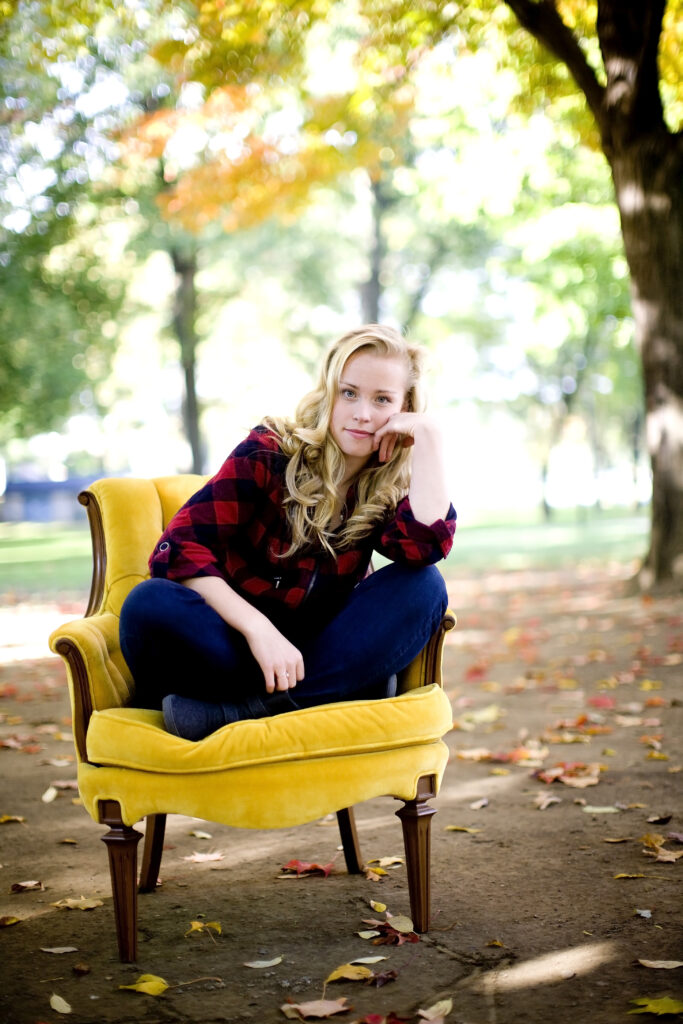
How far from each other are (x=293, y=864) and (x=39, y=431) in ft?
66.9

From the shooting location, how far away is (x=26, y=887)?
320 cm

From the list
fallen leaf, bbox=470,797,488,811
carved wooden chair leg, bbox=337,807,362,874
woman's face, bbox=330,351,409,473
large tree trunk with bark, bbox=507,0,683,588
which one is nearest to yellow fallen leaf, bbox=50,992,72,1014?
carved wooden chair leg, bbox=337,807,362,874

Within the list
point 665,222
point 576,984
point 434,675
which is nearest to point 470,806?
point 434,675

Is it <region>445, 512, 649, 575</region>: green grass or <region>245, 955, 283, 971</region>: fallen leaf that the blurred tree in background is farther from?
<region>245, 955, 283, 971</region>: fallen leaf

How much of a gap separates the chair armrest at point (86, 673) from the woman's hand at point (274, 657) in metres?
0.50

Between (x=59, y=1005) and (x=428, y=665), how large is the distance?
1370mm

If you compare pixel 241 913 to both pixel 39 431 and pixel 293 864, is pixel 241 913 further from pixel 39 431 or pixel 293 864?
pixel 39 431

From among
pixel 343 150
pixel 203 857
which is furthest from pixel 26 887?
pixel 343 150

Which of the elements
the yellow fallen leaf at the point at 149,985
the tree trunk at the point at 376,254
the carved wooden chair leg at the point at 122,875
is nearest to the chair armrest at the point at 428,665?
the carved wooden chair leg at the point at 122,875

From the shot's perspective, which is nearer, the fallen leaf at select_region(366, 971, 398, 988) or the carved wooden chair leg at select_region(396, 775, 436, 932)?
the fallen leaf at select_region(366, 971, 398, 988)

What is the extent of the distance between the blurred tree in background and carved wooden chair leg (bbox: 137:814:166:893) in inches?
256

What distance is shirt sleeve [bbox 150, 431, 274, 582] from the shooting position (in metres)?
2.76

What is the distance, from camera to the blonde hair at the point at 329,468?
2945 mm

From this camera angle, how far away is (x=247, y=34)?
890 cm
